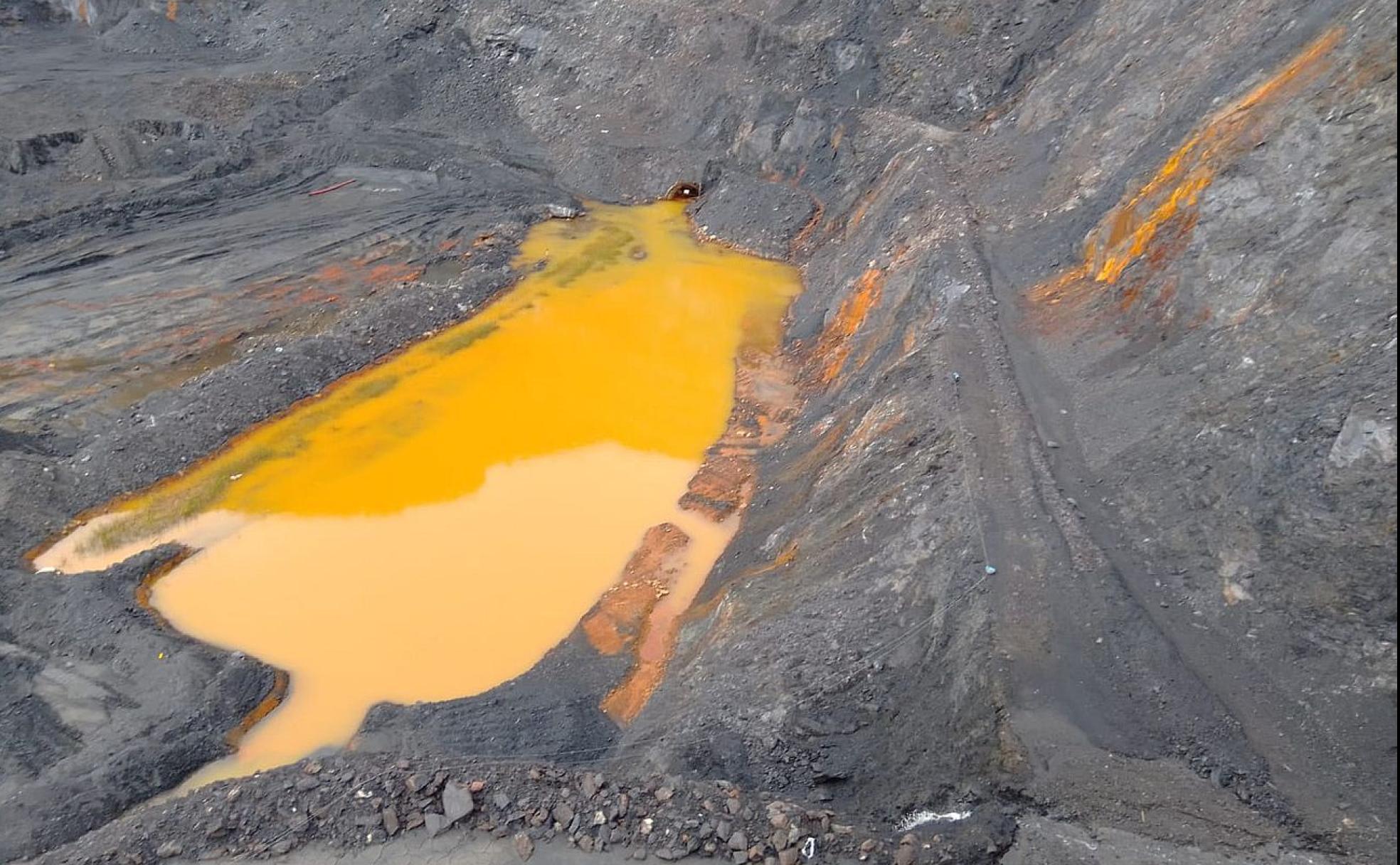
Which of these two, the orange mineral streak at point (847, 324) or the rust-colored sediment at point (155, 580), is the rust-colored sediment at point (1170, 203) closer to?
the orange mineral streak at point (847, 324)

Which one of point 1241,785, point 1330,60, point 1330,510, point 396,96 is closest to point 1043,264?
point 1330,60

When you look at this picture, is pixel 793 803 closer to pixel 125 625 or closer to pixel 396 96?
pixel 125 625

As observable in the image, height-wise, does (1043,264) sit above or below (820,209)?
below

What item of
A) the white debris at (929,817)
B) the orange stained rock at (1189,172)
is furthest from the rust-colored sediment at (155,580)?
the orange stained rock at (1189,172)

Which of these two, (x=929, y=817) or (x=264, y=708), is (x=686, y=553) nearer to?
(x=264, y=708)

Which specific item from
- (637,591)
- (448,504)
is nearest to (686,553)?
(637,591)

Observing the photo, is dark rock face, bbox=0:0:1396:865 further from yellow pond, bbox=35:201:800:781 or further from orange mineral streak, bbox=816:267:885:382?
yellow pond, bbox=35:201:800:781
